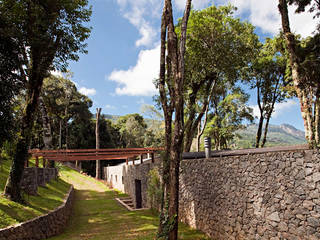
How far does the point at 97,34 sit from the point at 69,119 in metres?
23.1

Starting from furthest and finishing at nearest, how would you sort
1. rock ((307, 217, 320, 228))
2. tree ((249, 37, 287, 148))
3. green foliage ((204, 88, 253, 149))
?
1. green foliage ((204, 88, 253, 149))
2. tree ((249, 37, 287, 148))
3. rock ((307, 217, 320, 228))

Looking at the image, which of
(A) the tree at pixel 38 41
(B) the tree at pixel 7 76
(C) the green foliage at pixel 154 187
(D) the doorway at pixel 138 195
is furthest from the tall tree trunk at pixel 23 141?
(D) the doorway at pixel 138 195

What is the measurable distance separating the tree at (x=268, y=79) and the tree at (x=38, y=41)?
12057mm

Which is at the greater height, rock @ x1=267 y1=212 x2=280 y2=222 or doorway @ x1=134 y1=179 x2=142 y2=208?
rock @ x1=267 y1=212 x2=280 y2=222

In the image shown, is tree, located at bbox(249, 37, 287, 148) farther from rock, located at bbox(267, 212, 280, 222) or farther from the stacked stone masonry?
rock, located at bbox(267, 212, 280, 222)

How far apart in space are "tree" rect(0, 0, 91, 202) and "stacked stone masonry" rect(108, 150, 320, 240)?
6.35 metres

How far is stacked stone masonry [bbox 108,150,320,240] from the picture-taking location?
439cm

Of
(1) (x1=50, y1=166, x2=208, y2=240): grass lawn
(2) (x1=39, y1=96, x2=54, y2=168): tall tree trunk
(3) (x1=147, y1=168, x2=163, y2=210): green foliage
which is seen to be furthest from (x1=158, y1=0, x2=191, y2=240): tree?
(2) (x1=39, y1=96, x2=54, y2=168): tall tree trunk

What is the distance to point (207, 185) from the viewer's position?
7.36 metres

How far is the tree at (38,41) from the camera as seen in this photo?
323 inches

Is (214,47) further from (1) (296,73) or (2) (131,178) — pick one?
(2) (131,178)

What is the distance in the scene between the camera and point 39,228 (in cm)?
731

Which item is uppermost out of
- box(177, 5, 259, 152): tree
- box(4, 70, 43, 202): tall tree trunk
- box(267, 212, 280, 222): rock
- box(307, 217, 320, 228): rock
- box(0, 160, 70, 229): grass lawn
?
box(177, 5, 259, 152): tree

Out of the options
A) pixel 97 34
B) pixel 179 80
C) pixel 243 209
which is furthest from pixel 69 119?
pixel 243 209
